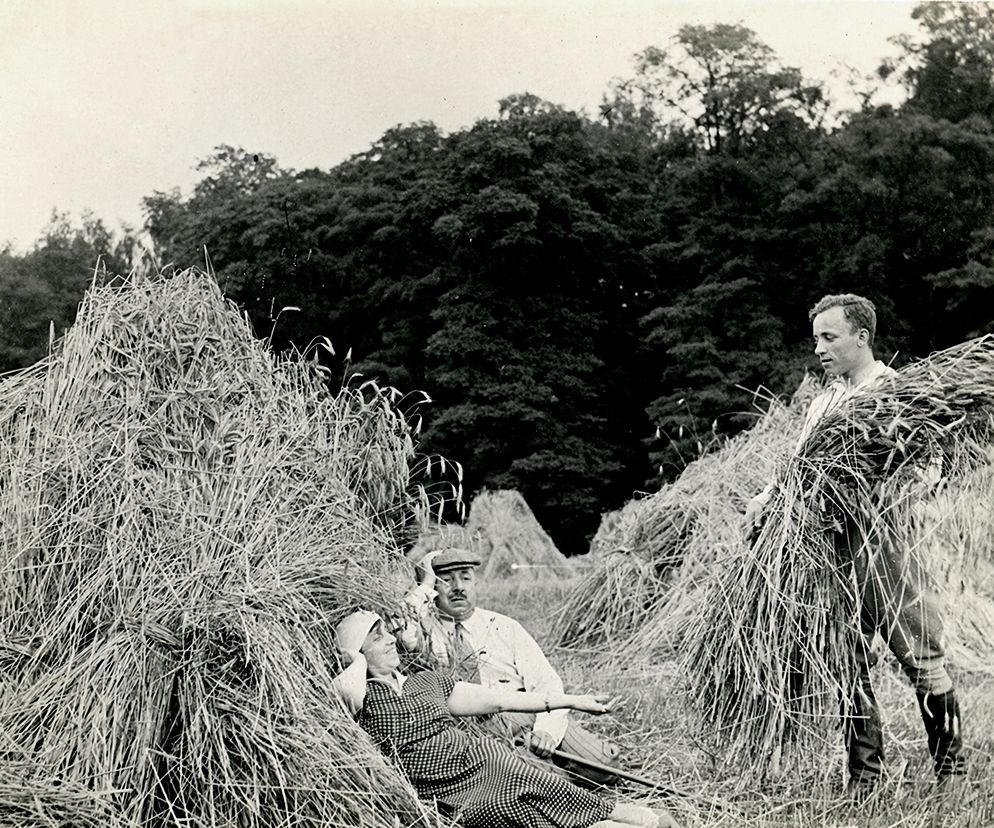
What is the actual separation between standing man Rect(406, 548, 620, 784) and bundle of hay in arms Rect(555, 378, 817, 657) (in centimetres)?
224

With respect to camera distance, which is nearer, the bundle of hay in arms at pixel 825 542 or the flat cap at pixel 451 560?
the bundle of hay in arms at pixel 825 542

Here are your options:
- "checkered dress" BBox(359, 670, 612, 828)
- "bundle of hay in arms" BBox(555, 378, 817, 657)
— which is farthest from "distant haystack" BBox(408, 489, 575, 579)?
"checkered dress" BBox(359, 670, 612, 828)

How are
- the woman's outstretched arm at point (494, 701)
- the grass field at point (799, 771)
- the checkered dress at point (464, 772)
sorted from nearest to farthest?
the checkered dress at point (464, 772) < the grass field at point (799, 771) < the woman's outstretched arm at point (494, 701)

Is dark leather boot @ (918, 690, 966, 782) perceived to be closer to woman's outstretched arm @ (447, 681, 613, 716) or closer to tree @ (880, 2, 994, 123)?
woman's outstretched arm @ (447, 681, 613, 716)

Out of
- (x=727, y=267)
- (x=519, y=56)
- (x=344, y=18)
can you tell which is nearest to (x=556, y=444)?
(x=727, y=267)

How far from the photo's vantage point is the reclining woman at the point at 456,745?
3.95 m

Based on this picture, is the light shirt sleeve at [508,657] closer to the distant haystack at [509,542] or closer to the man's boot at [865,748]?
the man's boot at [865,748]

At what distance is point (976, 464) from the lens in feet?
13.8

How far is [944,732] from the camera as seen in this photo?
14.0 ft

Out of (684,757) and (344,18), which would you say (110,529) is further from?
(344,18)

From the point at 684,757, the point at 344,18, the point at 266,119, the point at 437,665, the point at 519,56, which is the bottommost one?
the point at 684,757

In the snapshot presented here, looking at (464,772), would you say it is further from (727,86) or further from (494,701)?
(727,86)

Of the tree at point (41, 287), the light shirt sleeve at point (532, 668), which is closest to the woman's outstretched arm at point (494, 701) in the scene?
the light shirt sleeve at point (532, 668)

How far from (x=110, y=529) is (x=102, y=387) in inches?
28.5
